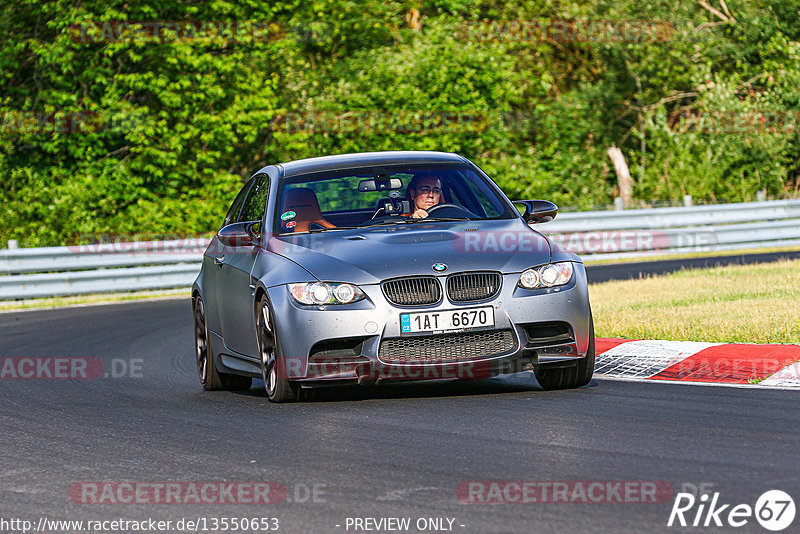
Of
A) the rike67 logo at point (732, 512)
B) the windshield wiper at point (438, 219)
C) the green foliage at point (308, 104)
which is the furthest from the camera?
the green foliage at point (308, 104)

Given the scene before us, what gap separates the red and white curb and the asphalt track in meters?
0.40

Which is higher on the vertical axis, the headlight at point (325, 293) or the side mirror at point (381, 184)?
the side mirror at point (381, 184)

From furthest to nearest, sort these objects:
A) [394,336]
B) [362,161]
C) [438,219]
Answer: [362,161] → [438,219] → [394,336]

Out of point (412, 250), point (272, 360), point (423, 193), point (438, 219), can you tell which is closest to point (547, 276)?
point (412, 250)

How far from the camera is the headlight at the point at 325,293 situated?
308 inches

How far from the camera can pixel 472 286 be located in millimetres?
7871

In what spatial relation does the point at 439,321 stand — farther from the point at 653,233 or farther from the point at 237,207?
the point at 653,233

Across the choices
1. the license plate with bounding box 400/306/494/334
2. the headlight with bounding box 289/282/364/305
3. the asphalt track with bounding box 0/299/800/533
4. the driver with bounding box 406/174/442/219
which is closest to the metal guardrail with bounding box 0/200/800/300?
the asphalt track with bounding box 0/299/800/533

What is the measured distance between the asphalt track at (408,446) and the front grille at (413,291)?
2.07 feet

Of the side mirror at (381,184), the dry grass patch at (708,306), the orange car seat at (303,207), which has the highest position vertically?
the side mirror at (381,184)

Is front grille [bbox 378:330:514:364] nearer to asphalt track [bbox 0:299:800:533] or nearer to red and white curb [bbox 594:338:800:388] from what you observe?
asphalt track [bbox 0:299:800:533]

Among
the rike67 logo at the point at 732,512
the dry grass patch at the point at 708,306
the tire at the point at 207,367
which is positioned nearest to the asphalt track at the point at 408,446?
the rike67 logo at the point at 732,512

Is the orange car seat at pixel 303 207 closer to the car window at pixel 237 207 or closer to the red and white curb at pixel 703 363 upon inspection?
the car window at pixel 237 207

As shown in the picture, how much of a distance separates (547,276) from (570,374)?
716 mm
